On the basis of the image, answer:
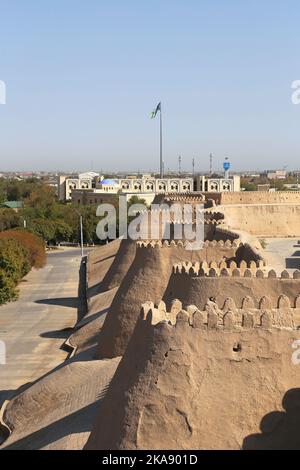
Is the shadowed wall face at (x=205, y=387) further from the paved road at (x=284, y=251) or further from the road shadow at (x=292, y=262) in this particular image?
the road shadow at (x=292, y=262)

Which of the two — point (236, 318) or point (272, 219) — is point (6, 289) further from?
point (236, 318)

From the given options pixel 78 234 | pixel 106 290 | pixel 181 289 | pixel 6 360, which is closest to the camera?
pixel 181 289

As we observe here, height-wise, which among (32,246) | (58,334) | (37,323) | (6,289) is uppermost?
(32,246)

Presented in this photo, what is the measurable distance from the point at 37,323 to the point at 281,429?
65.7 feet

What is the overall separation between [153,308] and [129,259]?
50.1 feet

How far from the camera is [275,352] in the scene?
277 inches

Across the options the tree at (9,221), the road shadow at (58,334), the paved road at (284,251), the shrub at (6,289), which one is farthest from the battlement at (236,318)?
the tree at (9,221)

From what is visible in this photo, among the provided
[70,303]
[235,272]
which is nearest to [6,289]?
Result: [70,303]

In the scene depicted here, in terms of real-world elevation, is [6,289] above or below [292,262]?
below

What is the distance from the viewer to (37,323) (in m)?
26.1

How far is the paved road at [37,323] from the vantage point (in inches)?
766
